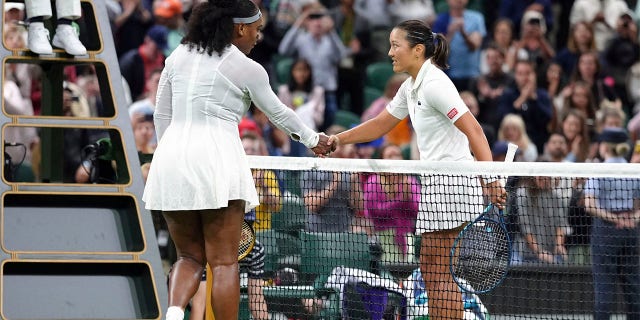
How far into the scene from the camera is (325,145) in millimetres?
6887

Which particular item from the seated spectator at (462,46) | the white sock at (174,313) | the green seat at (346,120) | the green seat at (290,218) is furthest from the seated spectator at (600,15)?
the white sock at (174,313)

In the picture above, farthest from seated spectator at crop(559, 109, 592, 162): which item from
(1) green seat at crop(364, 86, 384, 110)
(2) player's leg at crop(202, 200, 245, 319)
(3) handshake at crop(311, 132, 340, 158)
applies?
(2) player's leg at crop(202, 200, 245, 319)

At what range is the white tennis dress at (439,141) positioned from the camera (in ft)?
22.0

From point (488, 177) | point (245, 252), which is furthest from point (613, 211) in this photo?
point (245, 252)

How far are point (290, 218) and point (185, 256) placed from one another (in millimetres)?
2212

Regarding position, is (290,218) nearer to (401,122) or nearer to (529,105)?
(401,122)

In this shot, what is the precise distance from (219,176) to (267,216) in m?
2.20

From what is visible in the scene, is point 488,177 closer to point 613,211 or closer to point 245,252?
point 245,252

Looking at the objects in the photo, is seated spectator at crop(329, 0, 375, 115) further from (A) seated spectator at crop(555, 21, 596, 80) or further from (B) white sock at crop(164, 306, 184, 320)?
(B) white sock at crop(164, 306, 184, 320)

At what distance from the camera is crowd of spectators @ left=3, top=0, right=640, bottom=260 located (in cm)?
1230

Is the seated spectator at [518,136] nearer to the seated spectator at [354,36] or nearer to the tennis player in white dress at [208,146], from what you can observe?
the seated spectator at [354,36]

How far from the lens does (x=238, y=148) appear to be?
625 cm

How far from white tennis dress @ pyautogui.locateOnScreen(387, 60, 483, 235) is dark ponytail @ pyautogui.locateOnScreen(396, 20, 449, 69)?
8 centimetres

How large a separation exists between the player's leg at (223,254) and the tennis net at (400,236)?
3.57 ft
